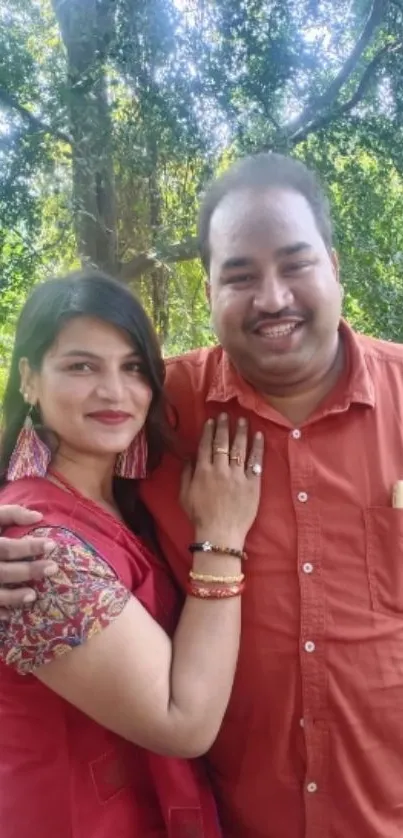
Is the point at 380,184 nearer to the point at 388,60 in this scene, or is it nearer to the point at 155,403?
the point at 388,60

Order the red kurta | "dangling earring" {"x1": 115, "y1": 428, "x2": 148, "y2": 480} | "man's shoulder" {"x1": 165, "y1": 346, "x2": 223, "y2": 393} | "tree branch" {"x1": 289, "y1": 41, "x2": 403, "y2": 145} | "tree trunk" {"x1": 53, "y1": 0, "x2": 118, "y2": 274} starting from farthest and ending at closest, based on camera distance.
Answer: "tree branch" {"x1": 289, "y1": 41, "x2": 403, "y2": 145}, "tree trunk" {"x1": 53, "y1": 0, "x2": 118, "y2": 274}, "man's shoulder" {"x1": 165, "y1": 346, "x2": 223, "y2": 393}, "dangling earring" {"x1": 115, "y1": 428, "x2": 148, "y2": 480}, the red kurta

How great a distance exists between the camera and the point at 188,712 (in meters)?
1.44

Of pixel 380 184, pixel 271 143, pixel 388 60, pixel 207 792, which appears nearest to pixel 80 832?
pixel 207 792

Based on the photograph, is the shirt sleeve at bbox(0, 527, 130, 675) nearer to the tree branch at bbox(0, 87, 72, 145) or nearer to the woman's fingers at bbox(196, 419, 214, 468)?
the woman's fingers at bbox(196, 419, 214, 468)

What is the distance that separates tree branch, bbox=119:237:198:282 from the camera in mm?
3541

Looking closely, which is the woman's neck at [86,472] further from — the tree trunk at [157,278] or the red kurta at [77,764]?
the tree trunk at [157,278]

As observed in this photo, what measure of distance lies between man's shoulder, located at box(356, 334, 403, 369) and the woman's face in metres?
0.58

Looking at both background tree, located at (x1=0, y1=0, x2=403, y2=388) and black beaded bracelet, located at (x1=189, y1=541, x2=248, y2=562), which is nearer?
black beaded bracelet, located at (x1=189, y1=541, x2=248, y2=562)

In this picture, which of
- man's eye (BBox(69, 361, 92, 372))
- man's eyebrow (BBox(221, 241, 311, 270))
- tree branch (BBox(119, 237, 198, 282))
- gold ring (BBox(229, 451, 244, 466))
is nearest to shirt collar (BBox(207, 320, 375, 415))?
gold ring (BBox(229, 451, 244, 466))

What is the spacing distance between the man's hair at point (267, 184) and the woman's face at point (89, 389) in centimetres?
40

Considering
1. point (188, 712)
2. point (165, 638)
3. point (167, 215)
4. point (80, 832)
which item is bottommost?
point (80, 832)

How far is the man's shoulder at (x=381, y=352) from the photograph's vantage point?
1.90m

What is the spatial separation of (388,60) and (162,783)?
10.2ft

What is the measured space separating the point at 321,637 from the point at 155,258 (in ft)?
7.63
